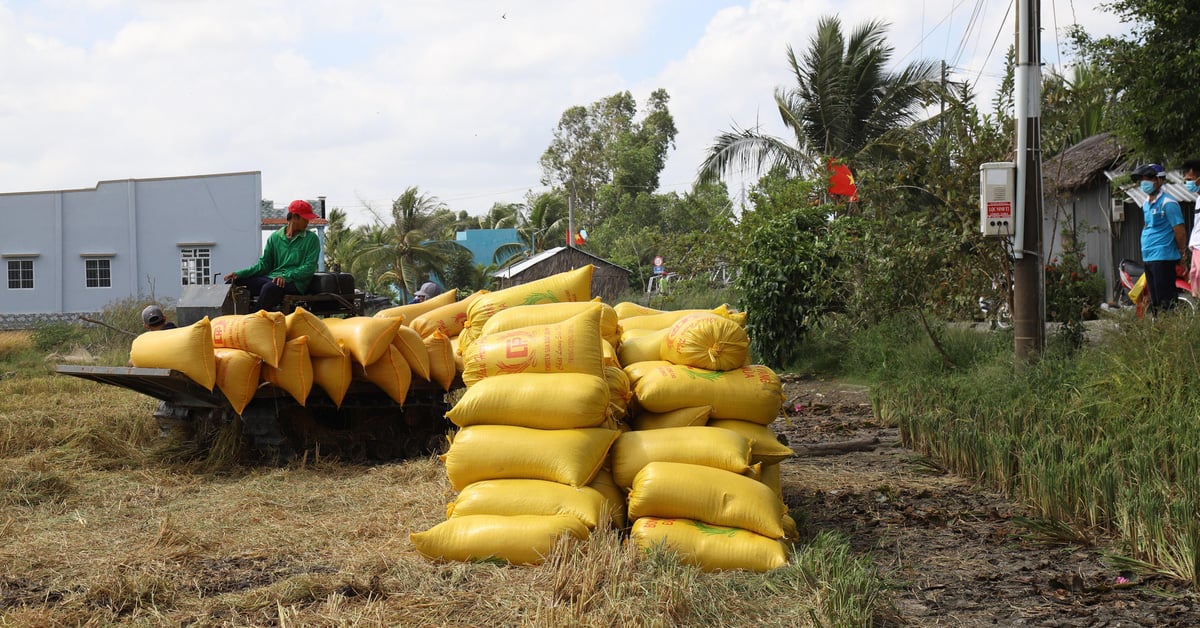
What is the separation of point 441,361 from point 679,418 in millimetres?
2241

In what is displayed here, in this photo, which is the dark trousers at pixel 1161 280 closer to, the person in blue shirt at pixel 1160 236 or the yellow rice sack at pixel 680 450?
the person in blue shirt at pixel 1160 236

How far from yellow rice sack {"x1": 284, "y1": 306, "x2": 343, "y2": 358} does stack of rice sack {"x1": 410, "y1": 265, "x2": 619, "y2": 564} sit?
1.41 meters

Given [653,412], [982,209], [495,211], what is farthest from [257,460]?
[495,211]

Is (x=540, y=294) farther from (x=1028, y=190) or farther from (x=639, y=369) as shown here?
(x=1028, y=190)

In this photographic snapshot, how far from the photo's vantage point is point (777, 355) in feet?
36.9

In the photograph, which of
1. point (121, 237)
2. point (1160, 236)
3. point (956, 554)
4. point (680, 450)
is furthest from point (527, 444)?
point (121, 237)

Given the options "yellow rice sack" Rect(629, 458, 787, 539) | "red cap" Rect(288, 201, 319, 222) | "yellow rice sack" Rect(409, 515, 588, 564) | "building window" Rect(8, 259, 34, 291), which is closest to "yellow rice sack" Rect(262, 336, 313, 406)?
"red cap" Rect(288, 201, 319, 222)

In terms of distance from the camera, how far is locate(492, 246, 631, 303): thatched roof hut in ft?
84.3

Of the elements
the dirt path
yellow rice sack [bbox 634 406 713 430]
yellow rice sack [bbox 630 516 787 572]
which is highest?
yellow rice sack [bbox 634 406 713 430]

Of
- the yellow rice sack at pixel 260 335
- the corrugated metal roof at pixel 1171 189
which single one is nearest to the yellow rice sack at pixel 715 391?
the yellow rice sack at pixel 260 335

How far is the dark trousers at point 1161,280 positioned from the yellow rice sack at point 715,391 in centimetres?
485

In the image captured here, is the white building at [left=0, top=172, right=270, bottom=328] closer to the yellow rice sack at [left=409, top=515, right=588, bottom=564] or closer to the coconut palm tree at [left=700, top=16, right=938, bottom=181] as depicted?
the coconut palm tree at [left=700, top=16, right=938, bottom=181]

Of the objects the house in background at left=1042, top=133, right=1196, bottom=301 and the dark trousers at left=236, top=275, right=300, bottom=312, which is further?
the house in background at left=1042, top=133, right=1196, bottom=301

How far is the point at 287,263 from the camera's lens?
711 centimetres
